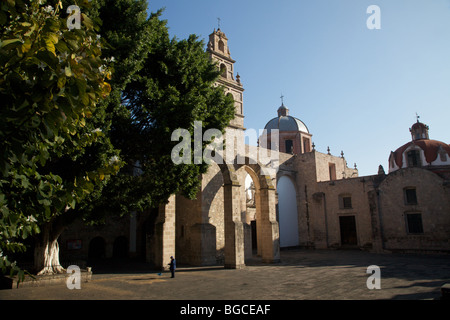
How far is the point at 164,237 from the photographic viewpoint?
17859 millimetres

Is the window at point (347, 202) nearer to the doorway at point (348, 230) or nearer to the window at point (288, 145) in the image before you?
the doorway at point (348, 230)

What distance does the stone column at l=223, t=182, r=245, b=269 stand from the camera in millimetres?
18344

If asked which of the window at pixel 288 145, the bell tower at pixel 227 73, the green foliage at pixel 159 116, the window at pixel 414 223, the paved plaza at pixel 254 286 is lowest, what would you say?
the paved plaza at pixel 254 286

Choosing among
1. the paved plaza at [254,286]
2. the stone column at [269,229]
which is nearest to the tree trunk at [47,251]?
the paved plaza at [254,286]

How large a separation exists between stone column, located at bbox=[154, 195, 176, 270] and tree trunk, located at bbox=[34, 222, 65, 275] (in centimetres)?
531

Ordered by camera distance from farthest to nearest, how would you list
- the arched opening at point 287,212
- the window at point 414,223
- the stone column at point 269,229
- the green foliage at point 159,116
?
the arched opening at point 287,212 → the window at point 414,223 → the stone column at point 269,229 → the green foliage at point 159,116

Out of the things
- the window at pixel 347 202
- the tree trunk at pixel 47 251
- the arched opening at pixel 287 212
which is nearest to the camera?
the tree trunk at pixel 47 251

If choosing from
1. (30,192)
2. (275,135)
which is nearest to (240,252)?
(30,192)

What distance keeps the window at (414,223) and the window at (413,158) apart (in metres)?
16.0

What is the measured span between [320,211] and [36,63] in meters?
33.4

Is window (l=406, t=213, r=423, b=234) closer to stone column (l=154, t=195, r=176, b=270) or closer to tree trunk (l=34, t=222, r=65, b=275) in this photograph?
stone column (l=154, t=195, r=176, b=270)

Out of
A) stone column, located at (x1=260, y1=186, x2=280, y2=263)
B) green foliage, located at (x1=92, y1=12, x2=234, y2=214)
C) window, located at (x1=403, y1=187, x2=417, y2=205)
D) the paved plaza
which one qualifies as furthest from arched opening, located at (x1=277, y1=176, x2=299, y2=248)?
green foliage, located at (x1=92, y1=12, x2=234, y2=214)

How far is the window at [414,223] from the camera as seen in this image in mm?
26656
